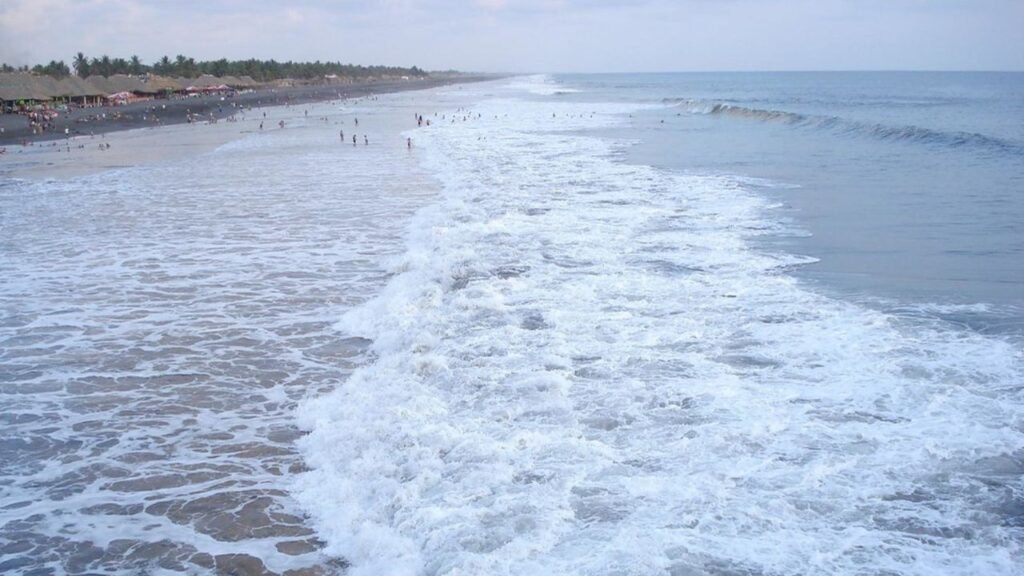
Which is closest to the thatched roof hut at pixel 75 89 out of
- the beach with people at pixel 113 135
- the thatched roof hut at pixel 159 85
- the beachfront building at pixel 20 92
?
the beach with people at pixel 113 135

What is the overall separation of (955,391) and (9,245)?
17.9m

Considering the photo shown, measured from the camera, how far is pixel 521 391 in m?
8.52

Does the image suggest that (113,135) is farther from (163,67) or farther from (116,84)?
(163,67)

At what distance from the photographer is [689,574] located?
5.45 metres

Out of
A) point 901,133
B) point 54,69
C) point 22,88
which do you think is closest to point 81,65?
point 54,69

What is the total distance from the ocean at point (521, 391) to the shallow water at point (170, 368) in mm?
44

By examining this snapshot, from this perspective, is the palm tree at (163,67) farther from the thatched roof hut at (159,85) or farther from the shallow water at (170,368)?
the shallow water at (170,368)

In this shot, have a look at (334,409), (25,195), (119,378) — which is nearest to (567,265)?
(334,409)

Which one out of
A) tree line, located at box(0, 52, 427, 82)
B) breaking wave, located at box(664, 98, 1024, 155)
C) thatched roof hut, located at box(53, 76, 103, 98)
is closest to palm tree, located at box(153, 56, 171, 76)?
tree line, located at box(0, 52, 427, 82)

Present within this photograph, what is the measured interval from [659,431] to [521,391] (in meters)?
1.65

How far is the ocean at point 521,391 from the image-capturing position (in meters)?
5.97

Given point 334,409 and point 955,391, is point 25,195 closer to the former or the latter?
point 334,409

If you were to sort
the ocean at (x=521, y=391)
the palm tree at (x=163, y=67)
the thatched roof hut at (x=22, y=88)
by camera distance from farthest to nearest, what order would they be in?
the palm tree at (x=163, y=67) → the thatched roof hut at (x=22, y=88) → the ocean at (x=521, y=391)

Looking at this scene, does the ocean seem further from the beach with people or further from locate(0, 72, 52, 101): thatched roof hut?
locate(0, 72, 52, 101): thatched roof hut
